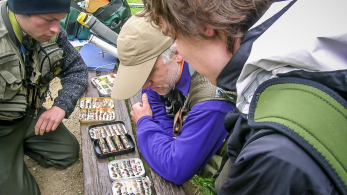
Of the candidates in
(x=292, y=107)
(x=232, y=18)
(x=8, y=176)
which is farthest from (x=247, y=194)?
(x=8, y=176)

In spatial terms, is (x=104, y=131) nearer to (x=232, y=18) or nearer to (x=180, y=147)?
(x=180, y=147)

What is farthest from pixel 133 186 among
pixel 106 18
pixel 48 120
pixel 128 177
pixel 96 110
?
pixel 106 18

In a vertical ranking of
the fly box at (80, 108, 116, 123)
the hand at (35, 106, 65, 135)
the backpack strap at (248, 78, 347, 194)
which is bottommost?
the hand at (35, 106, 65, 135)

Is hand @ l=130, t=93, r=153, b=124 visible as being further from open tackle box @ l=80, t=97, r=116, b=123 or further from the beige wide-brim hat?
open tackle box @ l=80, t=97, r=116, b=123

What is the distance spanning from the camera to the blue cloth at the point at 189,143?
74.2 inches

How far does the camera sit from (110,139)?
8.50ft

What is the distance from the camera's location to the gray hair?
7.25ft

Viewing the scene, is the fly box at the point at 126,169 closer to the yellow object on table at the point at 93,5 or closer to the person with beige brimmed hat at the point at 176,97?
the person with beige brimmed hat at the point at 176,97

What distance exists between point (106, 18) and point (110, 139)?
3114 mm

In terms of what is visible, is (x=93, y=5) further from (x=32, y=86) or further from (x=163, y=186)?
(x=163, y=186)

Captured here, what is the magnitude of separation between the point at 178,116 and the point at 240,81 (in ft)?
4.85

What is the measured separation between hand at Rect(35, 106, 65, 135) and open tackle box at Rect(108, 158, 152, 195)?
3.51 feet

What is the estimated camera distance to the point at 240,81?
3.06 ft

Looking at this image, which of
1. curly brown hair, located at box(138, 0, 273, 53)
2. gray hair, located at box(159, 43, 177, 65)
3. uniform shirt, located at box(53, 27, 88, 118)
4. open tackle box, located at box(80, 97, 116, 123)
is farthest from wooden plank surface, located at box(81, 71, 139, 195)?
curly brown hair, located at box(138, 0, 273, 53)
